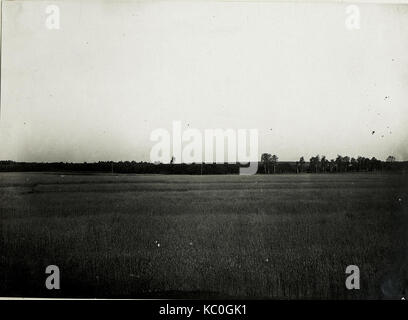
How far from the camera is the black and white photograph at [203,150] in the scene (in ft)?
9.80

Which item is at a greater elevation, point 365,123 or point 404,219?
point 365,123

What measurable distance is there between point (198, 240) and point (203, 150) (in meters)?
0.70

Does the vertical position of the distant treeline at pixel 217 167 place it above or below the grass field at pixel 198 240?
above

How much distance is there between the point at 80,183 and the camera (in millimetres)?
3057

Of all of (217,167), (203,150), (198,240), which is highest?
(203,150)

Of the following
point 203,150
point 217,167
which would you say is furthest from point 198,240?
point 203,150

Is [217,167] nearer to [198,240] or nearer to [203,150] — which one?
[203,150]

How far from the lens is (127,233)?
2.99m

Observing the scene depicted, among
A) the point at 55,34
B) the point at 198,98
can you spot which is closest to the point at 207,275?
the point at 198,98

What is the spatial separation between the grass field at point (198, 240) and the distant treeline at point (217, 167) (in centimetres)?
7

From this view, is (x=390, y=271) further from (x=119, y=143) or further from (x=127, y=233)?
(x=119, y=143)

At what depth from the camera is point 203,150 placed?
307 centimetres
